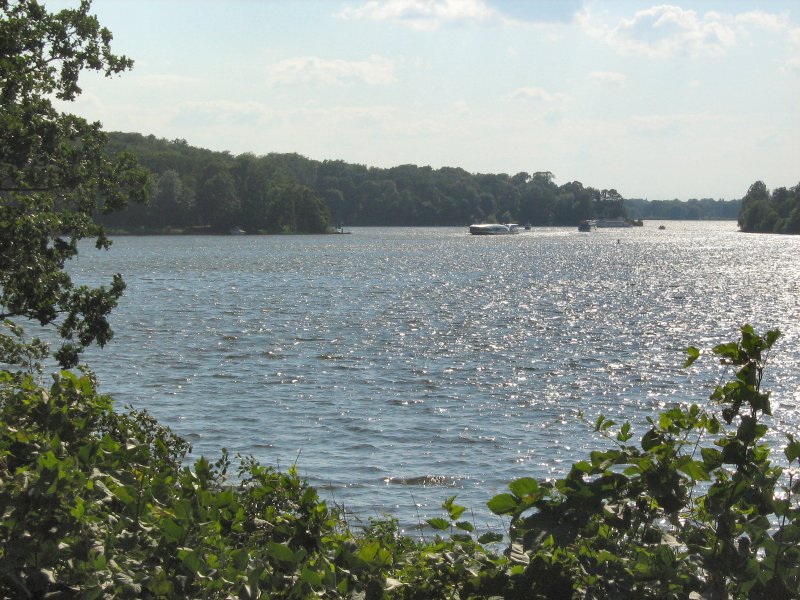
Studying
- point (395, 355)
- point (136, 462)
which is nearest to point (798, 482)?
point (136, 462)

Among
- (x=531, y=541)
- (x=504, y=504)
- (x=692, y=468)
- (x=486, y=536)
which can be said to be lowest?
(x=486, y=536)

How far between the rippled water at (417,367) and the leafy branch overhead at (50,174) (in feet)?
16.0

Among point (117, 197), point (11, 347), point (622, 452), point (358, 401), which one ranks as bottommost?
point (358, 401)

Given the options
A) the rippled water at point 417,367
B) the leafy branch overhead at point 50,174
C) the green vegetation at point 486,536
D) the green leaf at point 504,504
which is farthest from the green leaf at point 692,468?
the leafy branch overhead at point 50,174

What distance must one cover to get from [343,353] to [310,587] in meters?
30.7

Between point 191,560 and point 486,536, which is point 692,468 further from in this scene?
point 191,560

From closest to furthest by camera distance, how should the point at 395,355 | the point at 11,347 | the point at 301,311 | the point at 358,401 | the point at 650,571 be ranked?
the point at 650,571 → the point at 11,347 → the point at 358,401 → the point at 395,355 → the point at 301,311

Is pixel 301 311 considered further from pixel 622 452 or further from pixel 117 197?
pixel 622 452

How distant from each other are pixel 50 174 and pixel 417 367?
1745 centimetres

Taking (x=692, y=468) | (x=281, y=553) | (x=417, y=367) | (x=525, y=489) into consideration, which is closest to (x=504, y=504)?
(x=525, y=489)

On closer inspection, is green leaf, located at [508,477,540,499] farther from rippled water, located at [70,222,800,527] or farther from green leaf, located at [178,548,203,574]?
rippled water, located at [70,222,800,527]

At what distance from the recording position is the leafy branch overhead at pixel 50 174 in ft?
50.6

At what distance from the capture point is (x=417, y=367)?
32.1m

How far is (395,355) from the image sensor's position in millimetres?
34906
